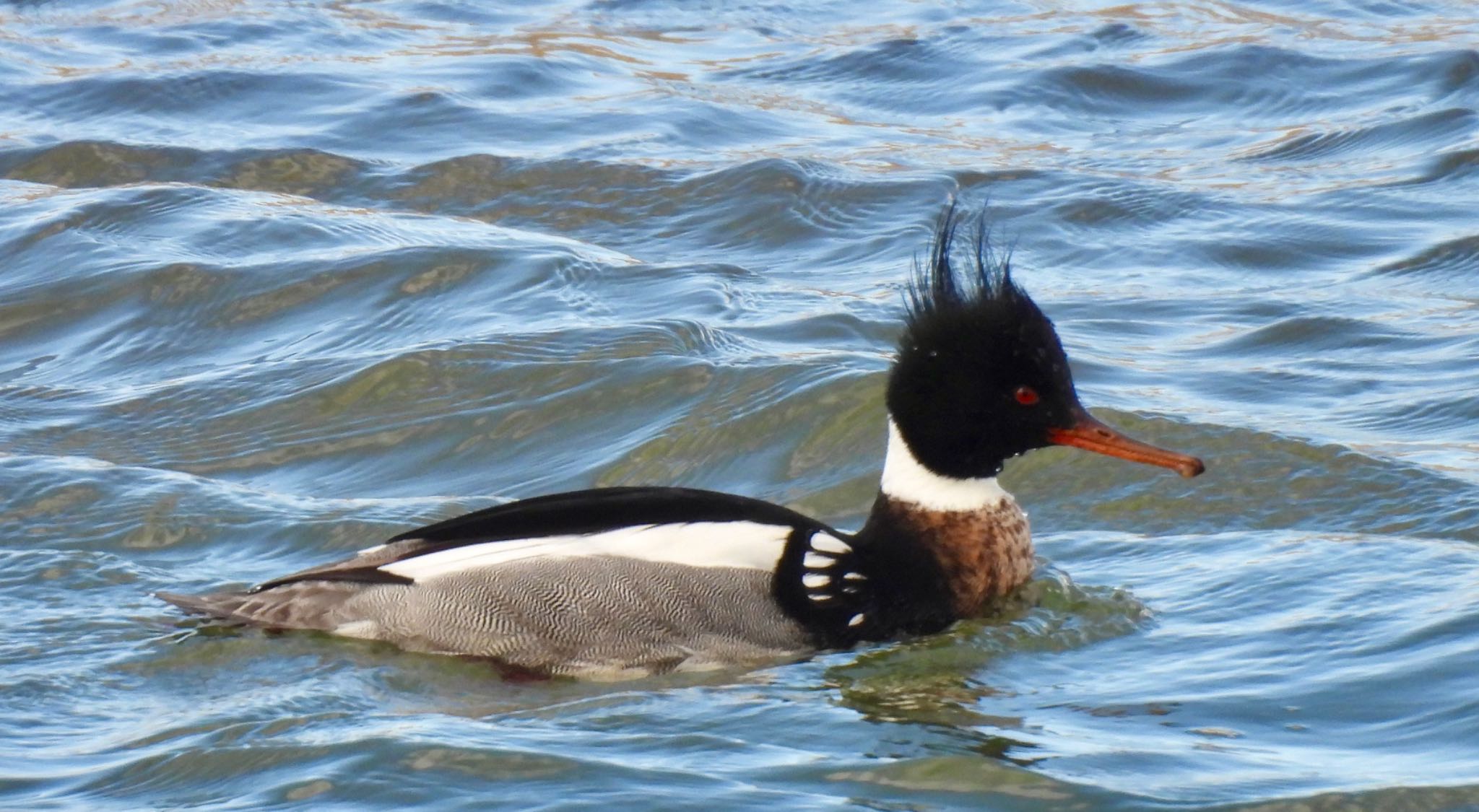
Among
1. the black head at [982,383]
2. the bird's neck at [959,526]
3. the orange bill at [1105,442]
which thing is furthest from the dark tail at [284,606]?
the orange bill at [1105,442]

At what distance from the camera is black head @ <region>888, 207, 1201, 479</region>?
6730 mm

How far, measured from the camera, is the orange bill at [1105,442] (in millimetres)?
6730

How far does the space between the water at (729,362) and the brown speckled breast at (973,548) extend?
130 millimetres

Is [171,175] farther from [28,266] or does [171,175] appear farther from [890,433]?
[890,433]

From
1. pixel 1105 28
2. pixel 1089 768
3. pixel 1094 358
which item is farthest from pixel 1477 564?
pixel 1105 28

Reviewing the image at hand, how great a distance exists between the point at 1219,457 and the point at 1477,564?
151 centimetres

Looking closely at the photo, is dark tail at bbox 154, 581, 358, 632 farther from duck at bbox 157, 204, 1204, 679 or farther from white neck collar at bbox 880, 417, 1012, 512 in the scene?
white neck collar at bbox 880, 417, 1012, 512

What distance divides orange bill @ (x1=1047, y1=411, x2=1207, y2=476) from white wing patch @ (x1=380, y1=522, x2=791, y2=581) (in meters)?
0.96

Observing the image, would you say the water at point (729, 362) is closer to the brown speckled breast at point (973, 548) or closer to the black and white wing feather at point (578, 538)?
the brown speckled breast at point (973, 548)

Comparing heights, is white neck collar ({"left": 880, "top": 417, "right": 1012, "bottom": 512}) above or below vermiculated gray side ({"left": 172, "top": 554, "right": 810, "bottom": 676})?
above

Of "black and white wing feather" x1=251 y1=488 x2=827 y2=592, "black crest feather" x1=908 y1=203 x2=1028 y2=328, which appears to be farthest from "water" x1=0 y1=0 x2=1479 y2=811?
"black crest feather" x1=908 y1=203 x2=1028 y2=328

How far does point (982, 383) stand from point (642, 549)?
3.84ft

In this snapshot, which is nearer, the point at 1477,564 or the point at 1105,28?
the point at 1477,564

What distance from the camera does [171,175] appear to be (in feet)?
43.3
